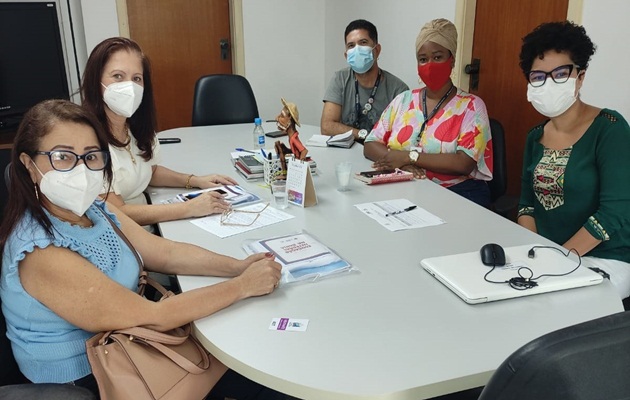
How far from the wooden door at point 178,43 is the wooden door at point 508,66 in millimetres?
2687

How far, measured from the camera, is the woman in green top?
1.78 meters

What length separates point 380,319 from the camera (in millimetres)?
1242

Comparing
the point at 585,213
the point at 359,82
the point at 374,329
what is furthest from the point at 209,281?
the point at 359,82

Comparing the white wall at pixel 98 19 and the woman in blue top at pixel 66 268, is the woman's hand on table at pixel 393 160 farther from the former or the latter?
the white wall at pixel 98 19

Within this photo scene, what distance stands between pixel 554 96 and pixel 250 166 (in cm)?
125

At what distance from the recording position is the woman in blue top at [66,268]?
1170 mm

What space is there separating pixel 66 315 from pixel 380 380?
0.69 meters

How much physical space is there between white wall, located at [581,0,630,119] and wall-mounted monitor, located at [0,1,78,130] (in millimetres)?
3431

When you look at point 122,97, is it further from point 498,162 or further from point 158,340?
point 498,162

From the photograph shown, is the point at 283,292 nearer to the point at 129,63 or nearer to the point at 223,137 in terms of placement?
the point at 129,63

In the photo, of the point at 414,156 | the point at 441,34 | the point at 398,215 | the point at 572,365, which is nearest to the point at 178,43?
the point at 441,34

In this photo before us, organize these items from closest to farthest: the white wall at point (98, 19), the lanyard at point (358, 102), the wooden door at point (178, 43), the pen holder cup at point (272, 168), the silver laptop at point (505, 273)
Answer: the silver laptop at point (505, 273) → the pen holder cup at point (272, 168) → the lanyard at point (358, 102) → the white wall at point (98, 19) → the wooden door at point (178, 43)

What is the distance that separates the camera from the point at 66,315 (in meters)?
1.17

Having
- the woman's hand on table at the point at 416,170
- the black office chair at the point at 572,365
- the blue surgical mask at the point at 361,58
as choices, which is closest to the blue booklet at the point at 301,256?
the black office chair at the point at 572,365
